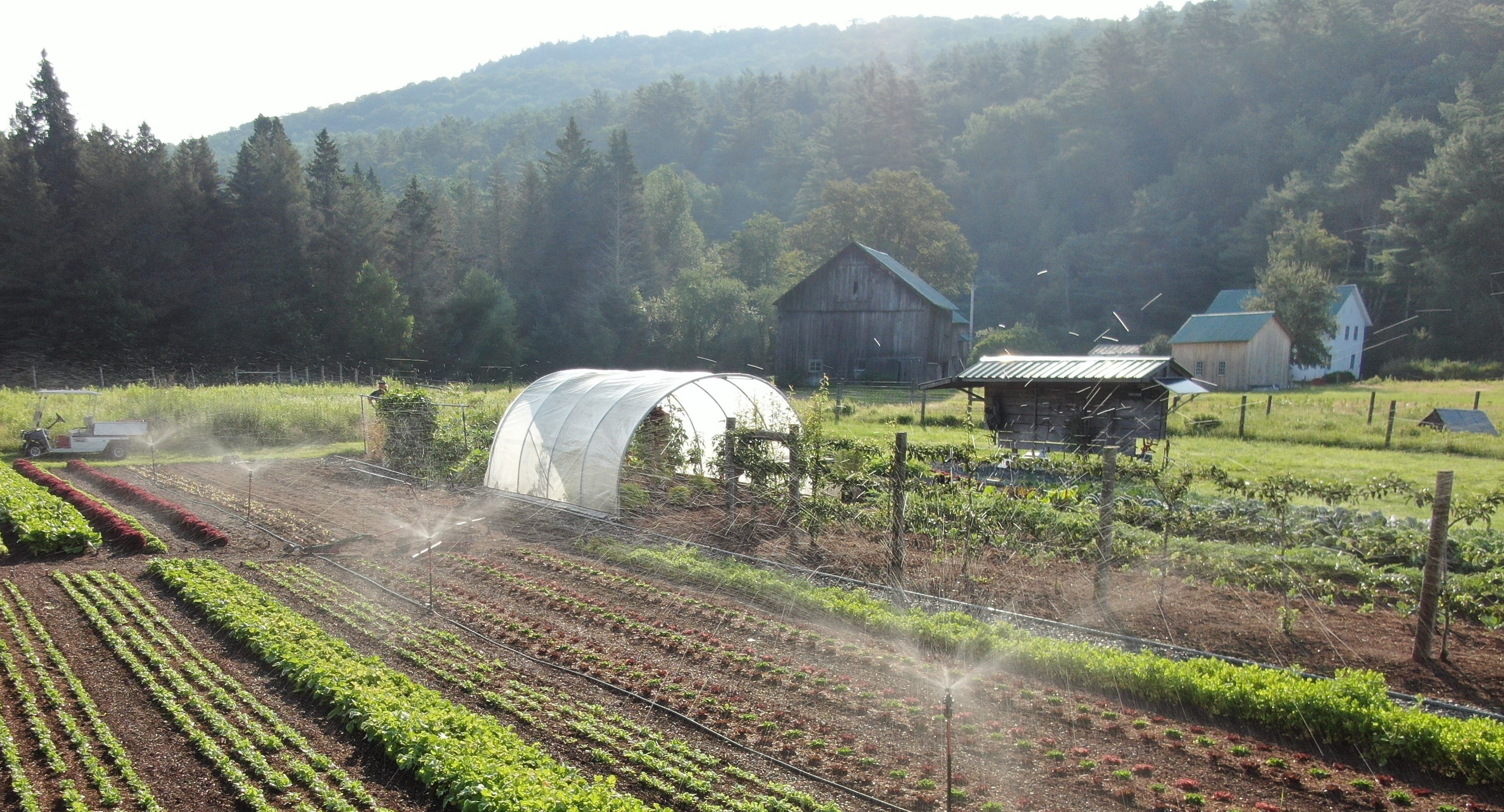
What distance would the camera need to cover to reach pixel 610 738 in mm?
7246

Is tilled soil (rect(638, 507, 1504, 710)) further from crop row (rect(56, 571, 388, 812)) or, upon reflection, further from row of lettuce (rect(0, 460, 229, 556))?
row of lettuce (rect(0, 460, 229, 556))

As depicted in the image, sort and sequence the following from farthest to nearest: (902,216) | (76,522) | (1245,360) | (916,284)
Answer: (902,216)
(916,284)
(1245,360)
(76,522)

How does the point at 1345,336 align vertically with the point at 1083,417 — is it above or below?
above

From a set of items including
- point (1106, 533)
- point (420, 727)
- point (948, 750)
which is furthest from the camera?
point (1106, 533)

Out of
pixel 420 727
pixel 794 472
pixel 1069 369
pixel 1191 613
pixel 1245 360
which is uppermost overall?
pixel 1245 360

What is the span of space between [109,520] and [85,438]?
40.4 ft

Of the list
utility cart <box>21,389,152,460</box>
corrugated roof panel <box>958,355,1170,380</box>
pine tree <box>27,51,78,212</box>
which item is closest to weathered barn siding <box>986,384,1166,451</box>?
corrugated roof panel <box>958,355,1170,380</box>

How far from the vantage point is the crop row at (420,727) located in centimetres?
598

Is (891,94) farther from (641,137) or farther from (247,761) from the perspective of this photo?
(247,761)

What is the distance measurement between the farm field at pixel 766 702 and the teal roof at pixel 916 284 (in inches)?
1316

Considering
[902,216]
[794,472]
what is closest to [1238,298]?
[902,216]

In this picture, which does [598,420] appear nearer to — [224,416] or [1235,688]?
[1235,688]

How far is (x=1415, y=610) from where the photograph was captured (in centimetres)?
976

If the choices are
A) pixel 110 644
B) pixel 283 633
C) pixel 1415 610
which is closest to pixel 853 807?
pixel 283 633
